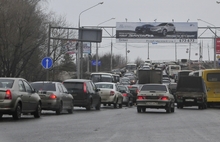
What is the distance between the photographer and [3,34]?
50.6 metres

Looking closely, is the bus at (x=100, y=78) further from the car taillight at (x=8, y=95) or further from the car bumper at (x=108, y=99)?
the car taillight at (x=8, y=95)

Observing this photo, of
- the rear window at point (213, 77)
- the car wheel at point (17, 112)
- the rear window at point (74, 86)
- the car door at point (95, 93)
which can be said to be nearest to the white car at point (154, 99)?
the car door at point (95, 93)

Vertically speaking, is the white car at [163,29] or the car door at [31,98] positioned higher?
the white car at [163,29]

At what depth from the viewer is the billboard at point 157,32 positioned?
2926 inches

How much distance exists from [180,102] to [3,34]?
19.6m

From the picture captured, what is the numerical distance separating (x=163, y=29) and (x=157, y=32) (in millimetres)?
860

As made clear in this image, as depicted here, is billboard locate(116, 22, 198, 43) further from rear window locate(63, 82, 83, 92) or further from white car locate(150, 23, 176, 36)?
rear window locate(63, 82, 83, 92)

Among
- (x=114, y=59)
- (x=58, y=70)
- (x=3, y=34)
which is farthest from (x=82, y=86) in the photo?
(x=114, y=59)

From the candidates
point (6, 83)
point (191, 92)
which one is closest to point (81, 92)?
point (191, 92)

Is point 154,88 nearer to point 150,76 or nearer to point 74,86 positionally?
point 74,86

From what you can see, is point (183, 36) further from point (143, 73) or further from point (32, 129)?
point (32, 129)

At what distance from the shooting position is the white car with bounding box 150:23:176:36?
74.5 metres

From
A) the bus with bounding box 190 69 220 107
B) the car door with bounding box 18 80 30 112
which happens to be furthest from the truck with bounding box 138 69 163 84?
the car door with bounding box 18 80 30 112

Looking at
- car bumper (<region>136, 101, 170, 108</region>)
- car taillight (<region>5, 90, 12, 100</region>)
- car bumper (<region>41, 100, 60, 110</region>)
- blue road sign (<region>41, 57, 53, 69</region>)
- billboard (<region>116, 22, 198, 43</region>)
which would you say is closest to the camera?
car taillight (<region>5, 90, 12, 100</region>)
